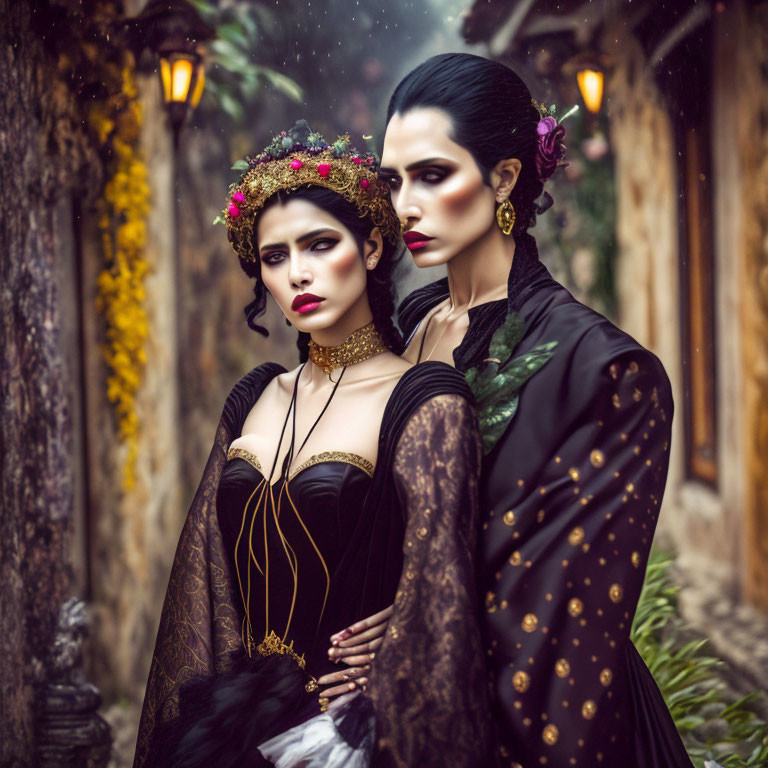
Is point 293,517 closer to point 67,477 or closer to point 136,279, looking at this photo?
point 67,477

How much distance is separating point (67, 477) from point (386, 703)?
2403 millimetres

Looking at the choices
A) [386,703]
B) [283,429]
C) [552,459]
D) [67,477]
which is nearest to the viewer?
[386,703]

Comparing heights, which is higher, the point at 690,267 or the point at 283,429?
the point at 690,267

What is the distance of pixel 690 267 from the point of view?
431 centimetres

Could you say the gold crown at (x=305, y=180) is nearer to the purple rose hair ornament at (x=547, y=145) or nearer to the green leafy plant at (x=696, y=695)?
the purple rose hair ornament at (x=547, y=145)

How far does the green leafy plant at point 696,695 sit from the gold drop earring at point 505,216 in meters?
2.19

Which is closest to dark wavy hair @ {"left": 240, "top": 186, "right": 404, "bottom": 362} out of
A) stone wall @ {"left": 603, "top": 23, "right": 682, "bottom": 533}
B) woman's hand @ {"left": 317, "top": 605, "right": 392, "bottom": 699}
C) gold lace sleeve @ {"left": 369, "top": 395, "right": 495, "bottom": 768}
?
gold lace sleeve @ {"left": 369, "top": 395, "right": 495, "bottom": 768}

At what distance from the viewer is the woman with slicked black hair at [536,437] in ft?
6.48

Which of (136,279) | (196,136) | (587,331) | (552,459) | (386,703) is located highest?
(196,136)

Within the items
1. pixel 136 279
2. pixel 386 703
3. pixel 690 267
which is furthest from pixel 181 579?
pixel 690 267

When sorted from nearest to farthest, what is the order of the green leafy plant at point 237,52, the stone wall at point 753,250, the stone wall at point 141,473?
the stone wall at point 753,250 → the stone wall at point 141,473 → the green leafy plant at point 237,52

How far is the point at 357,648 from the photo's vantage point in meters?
2.04

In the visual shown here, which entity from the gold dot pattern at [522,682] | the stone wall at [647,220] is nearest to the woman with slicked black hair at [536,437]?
the gold dot pattern at [522,682]

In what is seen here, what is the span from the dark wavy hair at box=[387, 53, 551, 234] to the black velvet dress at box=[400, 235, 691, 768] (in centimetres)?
43
